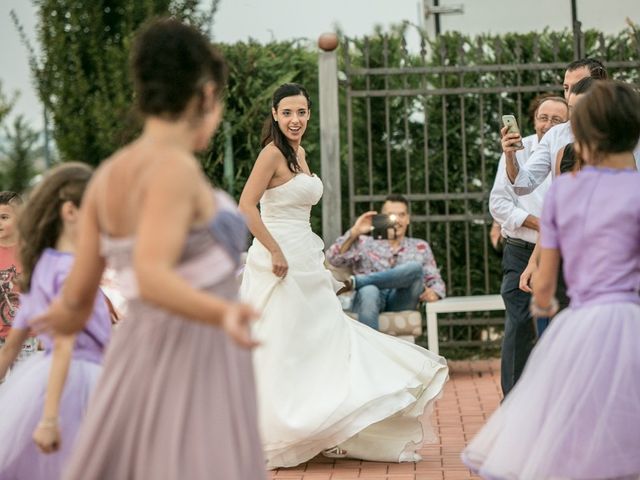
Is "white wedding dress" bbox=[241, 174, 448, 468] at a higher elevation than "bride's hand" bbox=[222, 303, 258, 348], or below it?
below

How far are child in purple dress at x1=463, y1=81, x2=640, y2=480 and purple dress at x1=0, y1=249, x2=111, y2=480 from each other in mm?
1309

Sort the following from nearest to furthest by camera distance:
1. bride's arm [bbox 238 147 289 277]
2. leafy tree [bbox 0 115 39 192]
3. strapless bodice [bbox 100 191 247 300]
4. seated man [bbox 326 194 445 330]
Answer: strapless bodice [bbox 100 191 247 300] < bride's arm [bbox 238 147 289 277] < seated man [bbox 326 194 445 330] < leafy tree [bbox 0 115 39 192]

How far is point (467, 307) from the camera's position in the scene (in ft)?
35.1

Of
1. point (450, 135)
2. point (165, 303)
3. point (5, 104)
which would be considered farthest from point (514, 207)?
point (5, 104)

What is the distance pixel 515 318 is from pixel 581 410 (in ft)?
11.5

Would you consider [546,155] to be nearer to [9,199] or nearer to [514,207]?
[514,207]

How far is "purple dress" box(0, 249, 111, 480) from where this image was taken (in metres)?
4.45

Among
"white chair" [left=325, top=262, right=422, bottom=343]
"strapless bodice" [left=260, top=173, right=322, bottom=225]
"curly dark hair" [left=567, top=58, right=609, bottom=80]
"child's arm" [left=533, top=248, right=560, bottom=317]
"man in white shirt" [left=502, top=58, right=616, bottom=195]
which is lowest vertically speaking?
"white chair" [left=325, top=262, right=422, bottom=343]

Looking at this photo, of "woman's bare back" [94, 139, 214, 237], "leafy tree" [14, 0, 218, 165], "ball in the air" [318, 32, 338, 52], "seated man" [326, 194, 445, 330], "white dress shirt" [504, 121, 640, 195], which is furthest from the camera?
"leafy tree" [14, 0, 218, 165]

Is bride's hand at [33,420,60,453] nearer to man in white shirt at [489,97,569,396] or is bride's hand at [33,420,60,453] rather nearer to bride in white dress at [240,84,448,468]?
bride in white dress at [240,84,448,468]

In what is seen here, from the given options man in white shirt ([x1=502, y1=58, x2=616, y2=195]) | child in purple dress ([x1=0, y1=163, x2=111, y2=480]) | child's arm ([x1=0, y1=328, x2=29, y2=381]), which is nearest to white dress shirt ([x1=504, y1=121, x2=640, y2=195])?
man in white shirt ([x1=502, y1=58, x2=616, y2=195])

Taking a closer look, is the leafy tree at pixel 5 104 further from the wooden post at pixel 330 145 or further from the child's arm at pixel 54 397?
the child's arm at pixel 54 397

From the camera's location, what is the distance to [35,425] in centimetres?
447

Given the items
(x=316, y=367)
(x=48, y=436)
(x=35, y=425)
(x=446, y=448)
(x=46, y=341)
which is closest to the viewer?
(x=48, y=436)
